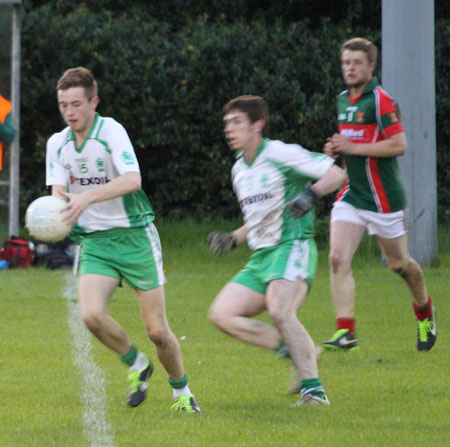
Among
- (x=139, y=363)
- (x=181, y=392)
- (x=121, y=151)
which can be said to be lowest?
(x=181, y=392)

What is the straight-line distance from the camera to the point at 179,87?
711 inches

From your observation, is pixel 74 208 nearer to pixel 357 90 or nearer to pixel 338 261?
pixel 338 261

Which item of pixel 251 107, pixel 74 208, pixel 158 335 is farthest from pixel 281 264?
pixel 74 208

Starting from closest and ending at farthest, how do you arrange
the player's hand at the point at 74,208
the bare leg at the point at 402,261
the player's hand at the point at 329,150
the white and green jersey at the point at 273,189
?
the player's hand at the point at 74,208 < the white and green jersey at the point at 273,189 < the player's hand at the point at 329,150 < the bare leg at the point at 402,261

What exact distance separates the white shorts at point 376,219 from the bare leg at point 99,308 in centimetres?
262

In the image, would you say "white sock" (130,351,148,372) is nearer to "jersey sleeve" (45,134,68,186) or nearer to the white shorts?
"jersey sleeve" (45,134,68,186)

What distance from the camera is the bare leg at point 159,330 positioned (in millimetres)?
6297

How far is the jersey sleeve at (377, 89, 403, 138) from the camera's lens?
823cm

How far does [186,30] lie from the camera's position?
18.7 m

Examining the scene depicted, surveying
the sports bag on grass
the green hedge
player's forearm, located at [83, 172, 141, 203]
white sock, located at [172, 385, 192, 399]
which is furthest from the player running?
the green hedge

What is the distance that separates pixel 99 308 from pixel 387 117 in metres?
3.06

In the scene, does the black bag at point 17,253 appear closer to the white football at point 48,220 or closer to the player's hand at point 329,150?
the player's hand at point 329,150

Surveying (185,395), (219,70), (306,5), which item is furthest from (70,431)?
(306,5)

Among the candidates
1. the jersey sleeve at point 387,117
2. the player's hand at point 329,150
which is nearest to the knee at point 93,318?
the player's hand at point 329,150
